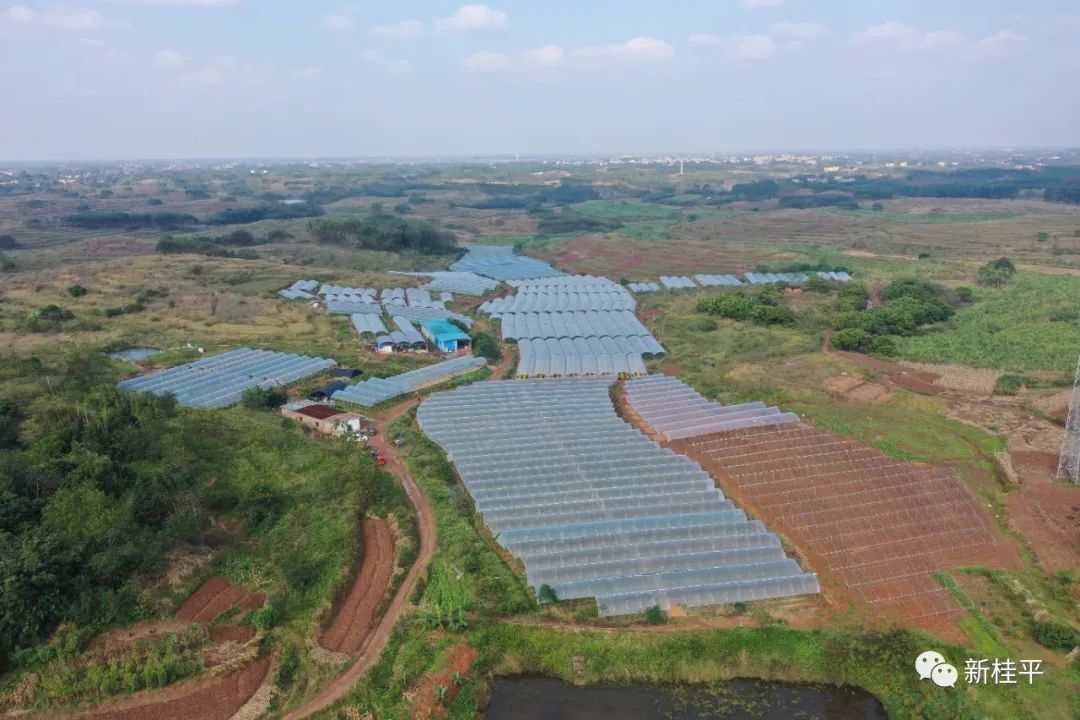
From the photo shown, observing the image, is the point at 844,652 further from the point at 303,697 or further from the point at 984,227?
the point at 984,227

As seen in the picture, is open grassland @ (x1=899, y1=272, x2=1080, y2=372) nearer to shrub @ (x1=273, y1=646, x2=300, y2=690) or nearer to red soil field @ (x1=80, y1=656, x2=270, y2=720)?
shrub @ (x1=273, y1=646, x2=300, y2=690)

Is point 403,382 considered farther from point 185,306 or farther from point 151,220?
point 151,220

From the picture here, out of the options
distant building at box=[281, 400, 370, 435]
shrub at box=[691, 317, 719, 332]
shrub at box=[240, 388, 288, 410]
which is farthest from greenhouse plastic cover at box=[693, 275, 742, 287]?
shrub at box=[240, 388, 288, 410]

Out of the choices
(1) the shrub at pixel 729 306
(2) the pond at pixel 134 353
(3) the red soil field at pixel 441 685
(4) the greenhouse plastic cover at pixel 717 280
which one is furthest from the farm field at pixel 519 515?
(4) the greenhouse plastic cover at pixel 717 280

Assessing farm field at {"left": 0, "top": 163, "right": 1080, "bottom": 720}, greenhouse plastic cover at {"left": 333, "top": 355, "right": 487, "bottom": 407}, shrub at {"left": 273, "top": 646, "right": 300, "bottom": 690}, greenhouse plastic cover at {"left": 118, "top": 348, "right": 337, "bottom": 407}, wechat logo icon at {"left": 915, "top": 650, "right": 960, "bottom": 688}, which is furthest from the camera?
greenhouse plastic cover at {"left": 333, "top": 355, "right": 487, "bottom": 407}

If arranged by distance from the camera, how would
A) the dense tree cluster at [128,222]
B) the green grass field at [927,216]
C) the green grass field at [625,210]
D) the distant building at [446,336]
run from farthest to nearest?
the green grass field at [625,210] < the green grass field at [927,216] < the dense tree cluster at [128,222] < the distant building at [446,336]

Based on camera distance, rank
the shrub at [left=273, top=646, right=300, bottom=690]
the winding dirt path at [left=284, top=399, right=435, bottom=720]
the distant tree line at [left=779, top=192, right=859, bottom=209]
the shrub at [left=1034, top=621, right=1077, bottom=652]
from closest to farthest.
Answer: the winding dirt path at [left=284, top=399, right=435, bottom=720]
the shrub at [left=273, top=646, right=300, bottom=690]
the shrub at [left=1034, top=621, right=1077, bottom=652]
the distant tree line at [left=779, top=192, right=859, bottom=209]

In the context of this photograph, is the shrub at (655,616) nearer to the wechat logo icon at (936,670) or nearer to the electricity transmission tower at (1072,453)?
the wechat logo icon at (936,670)
